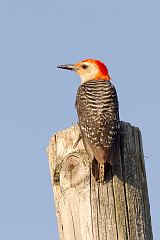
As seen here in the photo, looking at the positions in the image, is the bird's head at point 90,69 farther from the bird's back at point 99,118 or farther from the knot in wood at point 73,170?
the knot in wood at point 73,170

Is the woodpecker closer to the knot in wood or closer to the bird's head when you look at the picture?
the knot in wood

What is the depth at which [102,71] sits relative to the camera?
8.73 meters

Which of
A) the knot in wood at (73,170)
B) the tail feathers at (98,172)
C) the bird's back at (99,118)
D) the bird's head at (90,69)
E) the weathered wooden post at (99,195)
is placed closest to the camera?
the weathered wooden post at (99,195)

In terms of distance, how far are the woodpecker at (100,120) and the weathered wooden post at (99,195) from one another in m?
0.12

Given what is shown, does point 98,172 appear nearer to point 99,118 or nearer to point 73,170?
point 73,170

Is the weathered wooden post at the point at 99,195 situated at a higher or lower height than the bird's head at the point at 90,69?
lower

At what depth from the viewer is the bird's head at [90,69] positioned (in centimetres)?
870

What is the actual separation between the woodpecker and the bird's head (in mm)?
1065

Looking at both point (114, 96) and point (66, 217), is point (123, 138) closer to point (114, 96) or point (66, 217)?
point (66, 217)

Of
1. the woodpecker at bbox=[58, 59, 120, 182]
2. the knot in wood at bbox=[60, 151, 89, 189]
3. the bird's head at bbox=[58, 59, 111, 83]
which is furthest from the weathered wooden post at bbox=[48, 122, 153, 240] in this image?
the bird's head at bbox=[58, 59, 111, 83]

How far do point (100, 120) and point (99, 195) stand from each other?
1.88m

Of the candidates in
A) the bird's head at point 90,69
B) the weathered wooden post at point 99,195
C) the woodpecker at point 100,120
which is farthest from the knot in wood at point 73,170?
the bird's head at point 90,69

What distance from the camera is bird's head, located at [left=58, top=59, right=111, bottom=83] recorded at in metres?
8.70

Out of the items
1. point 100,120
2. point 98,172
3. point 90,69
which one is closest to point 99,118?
point 100,120
